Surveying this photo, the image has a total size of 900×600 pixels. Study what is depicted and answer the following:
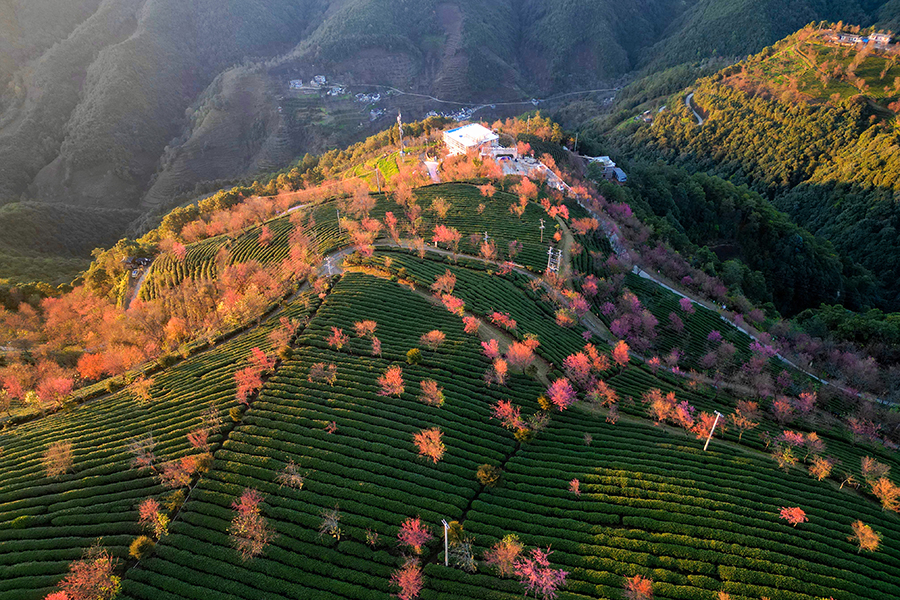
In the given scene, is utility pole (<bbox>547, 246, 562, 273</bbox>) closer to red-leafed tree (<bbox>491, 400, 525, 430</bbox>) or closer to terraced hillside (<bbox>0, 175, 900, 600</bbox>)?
terraced hillside (<bbox>0, 175, 900, 600</bbox>)

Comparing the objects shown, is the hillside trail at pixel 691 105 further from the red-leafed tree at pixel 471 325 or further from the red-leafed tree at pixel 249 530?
the red-leafed tree at pixel 249 530

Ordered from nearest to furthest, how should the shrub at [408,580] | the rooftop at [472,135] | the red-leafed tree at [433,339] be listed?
the shrub at [408,580], the red-leafed tree at [433,339], the rooftop at [472,135]

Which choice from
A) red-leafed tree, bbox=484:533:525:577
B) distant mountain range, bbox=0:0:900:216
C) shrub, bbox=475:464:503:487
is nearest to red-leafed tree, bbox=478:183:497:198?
shrub, bbox=475:464:503:487

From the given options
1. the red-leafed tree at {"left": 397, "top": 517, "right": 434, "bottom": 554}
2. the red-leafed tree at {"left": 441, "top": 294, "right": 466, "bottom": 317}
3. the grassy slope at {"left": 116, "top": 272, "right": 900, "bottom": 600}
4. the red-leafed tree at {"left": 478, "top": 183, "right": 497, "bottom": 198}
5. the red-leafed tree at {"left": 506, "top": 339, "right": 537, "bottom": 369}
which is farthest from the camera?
the red-leafed tree at {"left": 478, "top": 183, "right": 497, "bottom": 198}

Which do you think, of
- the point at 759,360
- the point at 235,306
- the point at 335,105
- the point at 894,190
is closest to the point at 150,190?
the point at 335,105

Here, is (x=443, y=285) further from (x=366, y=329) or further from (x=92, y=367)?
(x=92, y=367)

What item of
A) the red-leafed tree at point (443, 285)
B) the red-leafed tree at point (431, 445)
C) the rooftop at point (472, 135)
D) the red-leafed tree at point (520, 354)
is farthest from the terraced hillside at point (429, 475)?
the rooftop at point (472, 135)
